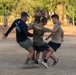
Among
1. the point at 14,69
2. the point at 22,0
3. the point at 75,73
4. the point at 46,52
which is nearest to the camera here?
the point at 75,73

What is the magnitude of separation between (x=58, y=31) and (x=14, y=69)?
6.48ft

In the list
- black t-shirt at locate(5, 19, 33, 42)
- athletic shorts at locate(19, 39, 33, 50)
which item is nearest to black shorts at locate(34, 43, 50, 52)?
athletic shorts at locate(19, 39, 33, 50)

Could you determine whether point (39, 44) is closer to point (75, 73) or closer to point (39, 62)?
point (39, 62)

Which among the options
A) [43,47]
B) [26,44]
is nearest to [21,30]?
[26,44]

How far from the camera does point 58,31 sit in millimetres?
11695

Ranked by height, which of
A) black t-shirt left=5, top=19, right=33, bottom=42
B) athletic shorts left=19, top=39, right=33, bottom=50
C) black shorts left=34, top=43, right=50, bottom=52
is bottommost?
black shorts left=34, top=43, right=50, bottom=52

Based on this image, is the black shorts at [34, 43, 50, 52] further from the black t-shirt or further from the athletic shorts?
the black t-shirt

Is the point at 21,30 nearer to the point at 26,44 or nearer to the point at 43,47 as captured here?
the point at 26,44

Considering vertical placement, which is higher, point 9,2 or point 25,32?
point 25,32

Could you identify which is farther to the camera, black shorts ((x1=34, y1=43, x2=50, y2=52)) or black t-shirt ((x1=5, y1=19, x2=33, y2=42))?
black shorts ((x1=34, y1=43, x2=50, y2=52))

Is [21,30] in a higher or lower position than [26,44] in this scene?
higher

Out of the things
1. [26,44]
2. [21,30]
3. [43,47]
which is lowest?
[43,47]

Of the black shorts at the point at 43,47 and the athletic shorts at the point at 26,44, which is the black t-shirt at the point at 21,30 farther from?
the black shorts at the point at 43,47

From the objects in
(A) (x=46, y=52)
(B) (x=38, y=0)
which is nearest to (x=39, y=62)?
(A) (x=46, y=52)
